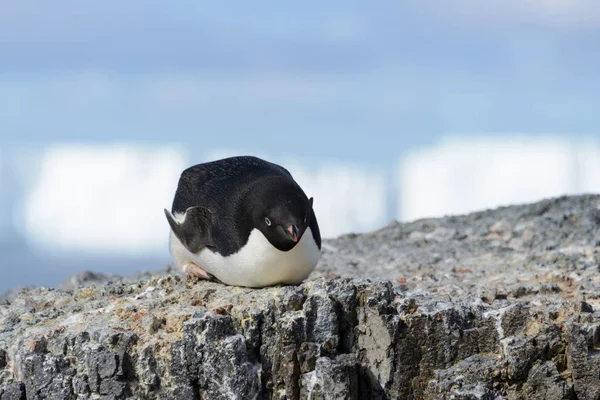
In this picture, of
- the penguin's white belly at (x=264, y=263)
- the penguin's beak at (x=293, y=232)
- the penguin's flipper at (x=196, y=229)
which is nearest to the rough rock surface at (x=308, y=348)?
the penguin's white belly at (x=264, y=263)

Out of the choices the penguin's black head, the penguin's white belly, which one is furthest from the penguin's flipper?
the penguin's black head

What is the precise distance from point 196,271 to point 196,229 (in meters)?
0.52

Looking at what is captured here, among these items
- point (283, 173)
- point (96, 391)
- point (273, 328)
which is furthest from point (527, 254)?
point (96, 391)

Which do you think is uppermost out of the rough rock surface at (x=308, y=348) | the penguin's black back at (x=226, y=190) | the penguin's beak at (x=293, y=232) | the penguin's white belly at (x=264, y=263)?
the penguin's black back at (x=226, y=190)

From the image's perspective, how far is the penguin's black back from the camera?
795 centimetres

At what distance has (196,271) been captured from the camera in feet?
28.9

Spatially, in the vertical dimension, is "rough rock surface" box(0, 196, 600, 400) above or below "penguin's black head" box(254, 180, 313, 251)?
below

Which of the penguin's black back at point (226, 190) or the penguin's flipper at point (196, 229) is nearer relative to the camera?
the penguin's black back at point (226, 190)

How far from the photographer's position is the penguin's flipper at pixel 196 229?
832 centimetres

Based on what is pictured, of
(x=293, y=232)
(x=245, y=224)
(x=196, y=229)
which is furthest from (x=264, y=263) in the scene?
(x=196, y=229)

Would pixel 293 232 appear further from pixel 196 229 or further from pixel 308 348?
pixel 196 229

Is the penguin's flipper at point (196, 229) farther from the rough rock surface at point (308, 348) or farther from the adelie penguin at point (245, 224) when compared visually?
the rough rock surface at point (308, 348)

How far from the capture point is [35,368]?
759 centimetres

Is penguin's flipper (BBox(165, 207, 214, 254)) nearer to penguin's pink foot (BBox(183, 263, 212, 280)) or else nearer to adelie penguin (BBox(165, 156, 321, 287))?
adelie penguin (BBox(165, 156, 321, 287))
